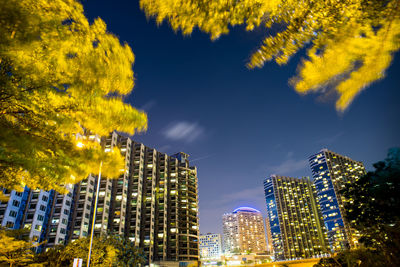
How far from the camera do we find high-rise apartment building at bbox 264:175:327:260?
16600 cm

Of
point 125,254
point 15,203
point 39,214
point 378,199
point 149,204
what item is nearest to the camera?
point 378,199

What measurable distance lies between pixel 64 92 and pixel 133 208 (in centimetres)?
8325

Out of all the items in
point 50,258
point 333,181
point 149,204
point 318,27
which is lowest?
point 50,258

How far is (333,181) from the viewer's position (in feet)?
582

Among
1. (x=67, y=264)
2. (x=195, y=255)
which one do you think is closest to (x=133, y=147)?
(x=195, y=255)

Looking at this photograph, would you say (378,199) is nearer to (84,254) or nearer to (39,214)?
(84,254)

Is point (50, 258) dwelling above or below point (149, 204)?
below

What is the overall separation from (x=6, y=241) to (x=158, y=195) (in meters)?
77.5

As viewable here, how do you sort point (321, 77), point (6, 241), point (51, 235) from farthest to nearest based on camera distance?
1. point (51, 235)
2. point (6, 241)
3. point (321, 77)

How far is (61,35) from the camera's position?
4.17m

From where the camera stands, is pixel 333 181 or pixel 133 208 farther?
pixel 333 181

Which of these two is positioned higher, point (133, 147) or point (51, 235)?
point (133, 147)

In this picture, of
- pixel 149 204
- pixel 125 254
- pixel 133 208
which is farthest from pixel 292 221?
pixel 125 254

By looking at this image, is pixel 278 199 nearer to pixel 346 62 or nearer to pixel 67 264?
pixel 67 264
